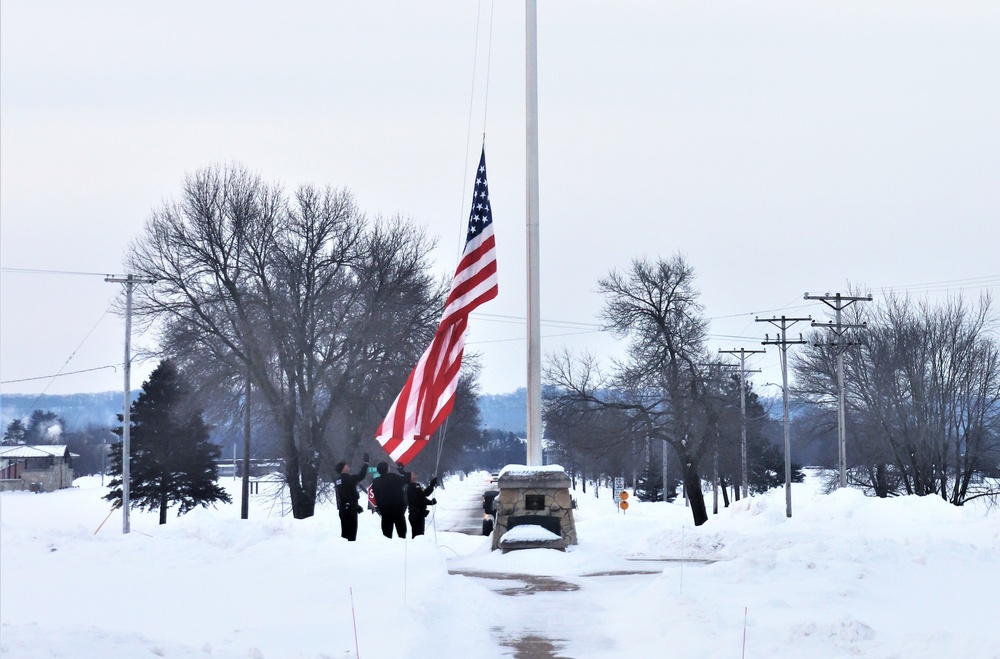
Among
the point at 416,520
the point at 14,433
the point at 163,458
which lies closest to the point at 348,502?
the point at 416,520

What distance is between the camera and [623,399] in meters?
44.4

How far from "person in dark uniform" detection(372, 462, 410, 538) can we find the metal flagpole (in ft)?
7.17

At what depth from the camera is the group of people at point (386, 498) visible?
17.1 metres

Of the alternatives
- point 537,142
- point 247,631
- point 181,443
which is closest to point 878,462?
point 181,443

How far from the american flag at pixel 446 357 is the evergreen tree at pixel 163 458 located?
31335mm

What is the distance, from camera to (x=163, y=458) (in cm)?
4762

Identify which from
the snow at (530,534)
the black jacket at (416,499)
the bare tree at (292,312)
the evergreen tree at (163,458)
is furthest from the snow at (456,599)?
the evergreen tree at (163,458)

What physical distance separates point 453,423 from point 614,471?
9714mm

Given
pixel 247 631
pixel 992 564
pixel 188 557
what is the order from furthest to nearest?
pixel 992 564
pixel 188 557
pixel 247 631

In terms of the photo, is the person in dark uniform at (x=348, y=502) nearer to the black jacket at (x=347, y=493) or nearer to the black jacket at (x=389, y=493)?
the black jacket at (x=347, y=493)

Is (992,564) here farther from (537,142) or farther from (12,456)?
(12,456)

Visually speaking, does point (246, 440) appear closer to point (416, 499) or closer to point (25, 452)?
point (416, 499)

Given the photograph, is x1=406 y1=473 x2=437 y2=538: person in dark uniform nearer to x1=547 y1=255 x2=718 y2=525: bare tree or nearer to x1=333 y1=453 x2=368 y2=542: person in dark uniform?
x1=333 y1=453 x2=368 y2=542: person in dark uniform

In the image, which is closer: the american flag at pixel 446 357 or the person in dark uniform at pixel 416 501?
the american flag at pixel 446 357
